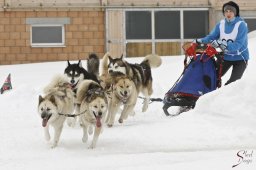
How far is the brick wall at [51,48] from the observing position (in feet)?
59.1

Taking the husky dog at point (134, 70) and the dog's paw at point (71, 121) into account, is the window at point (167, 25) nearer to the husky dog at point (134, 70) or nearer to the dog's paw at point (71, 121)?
the husky dog at point (134, 70)

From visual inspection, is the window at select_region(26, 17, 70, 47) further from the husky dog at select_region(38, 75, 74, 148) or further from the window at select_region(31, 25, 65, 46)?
the husky dog at select_region(38, 75, 74, 148)

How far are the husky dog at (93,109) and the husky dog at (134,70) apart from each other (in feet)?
Answer: 4.19

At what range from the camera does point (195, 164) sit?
16.1 ft

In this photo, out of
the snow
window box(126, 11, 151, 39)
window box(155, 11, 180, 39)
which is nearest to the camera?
the snow

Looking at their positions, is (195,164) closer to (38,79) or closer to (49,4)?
(38,79)

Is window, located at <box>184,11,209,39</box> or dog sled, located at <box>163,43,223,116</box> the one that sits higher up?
window, located at <box>184,11,209,39</box>

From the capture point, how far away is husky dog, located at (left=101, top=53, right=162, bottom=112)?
8.48 meters

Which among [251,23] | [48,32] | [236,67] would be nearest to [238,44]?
[236,67]

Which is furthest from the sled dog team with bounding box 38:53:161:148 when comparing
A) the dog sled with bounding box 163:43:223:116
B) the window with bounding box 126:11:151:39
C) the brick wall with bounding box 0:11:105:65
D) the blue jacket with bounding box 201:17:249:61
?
the window with bounding box 126:11:151:39

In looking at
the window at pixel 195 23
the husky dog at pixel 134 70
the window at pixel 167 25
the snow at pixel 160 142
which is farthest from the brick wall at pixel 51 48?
the snow at pixel 160 142

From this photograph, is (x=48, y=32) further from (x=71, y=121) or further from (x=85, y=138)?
(x=85, y=138)

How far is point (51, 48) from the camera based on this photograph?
18219 millimetres

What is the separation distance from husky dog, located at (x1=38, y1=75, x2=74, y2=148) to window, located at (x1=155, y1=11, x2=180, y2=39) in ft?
39.8
